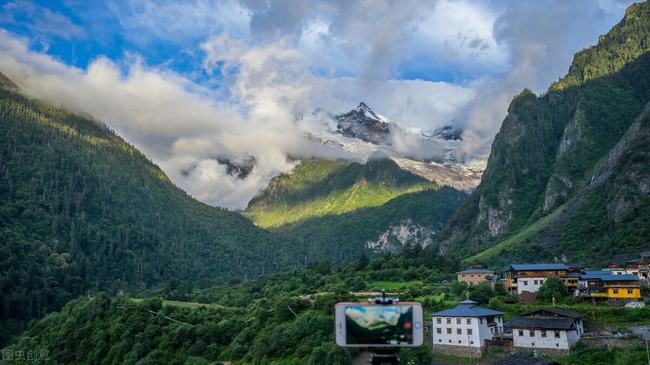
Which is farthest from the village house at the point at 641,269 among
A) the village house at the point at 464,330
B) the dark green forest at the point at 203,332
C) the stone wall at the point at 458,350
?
the stone wall at the point at 458,350

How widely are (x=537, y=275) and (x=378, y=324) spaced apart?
93.2m

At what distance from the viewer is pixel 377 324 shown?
36.8ft

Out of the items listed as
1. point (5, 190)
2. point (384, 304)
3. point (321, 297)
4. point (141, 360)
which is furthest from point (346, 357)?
point (5, 190)

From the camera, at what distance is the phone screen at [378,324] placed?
36.3 feet

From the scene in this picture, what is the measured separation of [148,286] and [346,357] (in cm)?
14252

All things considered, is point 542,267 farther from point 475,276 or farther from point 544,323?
point 544,323

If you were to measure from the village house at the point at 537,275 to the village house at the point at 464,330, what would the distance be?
2473cm

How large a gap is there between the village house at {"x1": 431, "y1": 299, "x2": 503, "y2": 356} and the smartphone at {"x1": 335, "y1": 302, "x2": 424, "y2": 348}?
62458 mm

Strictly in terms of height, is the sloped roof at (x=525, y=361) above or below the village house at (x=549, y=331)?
below

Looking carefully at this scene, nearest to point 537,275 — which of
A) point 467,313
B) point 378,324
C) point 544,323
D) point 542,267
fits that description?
point 542,267

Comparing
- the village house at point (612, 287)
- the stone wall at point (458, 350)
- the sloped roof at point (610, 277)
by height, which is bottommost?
the stone wall at point (458, 350)

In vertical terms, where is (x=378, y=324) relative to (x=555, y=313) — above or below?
below

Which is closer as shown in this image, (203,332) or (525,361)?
(525,361)

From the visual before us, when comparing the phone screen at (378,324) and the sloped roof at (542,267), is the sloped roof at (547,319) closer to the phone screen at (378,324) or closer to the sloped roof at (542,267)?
the sloped roof at (542,267)
